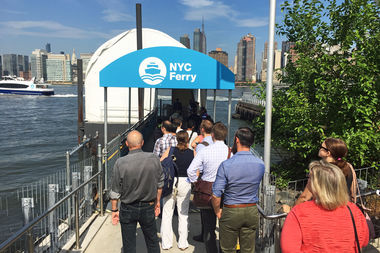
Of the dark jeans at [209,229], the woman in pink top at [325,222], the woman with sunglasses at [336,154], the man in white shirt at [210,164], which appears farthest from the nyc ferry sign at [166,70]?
the woman in pink top at [325,222]

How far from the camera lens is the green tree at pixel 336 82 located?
7297 millimetres

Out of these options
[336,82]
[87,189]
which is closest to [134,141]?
[87,189]

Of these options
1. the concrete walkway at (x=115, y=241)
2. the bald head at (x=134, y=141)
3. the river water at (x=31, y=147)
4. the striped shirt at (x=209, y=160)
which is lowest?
the river water at (x=31, y=147)

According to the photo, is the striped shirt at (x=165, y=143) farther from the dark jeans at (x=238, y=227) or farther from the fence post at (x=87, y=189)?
the dark jeans at (x=238, y=227)

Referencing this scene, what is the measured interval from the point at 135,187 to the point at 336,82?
600cm

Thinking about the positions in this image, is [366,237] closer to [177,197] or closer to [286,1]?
[177,197]

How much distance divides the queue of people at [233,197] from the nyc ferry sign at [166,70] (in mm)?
1611

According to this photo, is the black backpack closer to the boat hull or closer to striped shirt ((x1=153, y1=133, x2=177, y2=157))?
striped shirt ((x1=153, y1=133, x2=177, y2=157))

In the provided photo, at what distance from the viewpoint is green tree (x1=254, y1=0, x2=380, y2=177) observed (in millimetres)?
7297

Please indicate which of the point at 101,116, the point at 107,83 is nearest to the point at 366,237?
the point at 107,83

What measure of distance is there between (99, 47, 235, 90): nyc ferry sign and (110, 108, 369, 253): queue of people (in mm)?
1611

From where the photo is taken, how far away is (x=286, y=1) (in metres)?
8.52

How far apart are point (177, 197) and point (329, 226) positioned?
104 inches

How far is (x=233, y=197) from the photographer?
3217mm
